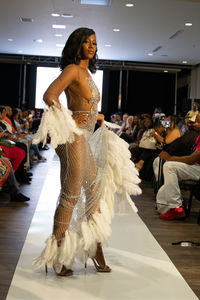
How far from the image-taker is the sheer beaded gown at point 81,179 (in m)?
2.46

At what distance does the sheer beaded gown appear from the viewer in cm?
246

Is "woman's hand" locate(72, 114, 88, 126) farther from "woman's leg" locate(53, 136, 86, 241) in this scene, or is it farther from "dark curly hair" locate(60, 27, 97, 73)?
"dark curly hair" locate(60, 27, 97, 73)

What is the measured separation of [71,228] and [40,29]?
9.52 meters

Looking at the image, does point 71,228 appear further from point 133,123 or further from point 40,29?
point 40,29

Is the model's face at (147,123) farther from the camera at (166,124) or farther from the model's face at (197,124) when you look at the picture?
the model's face at (197,124)

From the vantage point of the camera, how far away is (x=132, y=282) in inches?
99.2

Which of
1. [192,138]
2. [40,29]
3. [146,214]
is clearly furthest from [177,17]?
[146,214]

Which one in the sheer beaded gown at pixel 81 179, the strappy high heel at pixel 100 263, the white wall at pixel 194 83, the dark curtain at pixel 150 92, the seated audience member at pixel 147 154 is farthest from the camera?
the dark curtain at pixel 150 92

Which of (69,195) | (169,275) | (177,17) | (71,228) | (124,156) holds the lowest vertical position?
(169,275)

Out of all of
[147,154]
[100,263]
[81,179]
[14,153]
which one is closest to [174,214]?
[100,263]

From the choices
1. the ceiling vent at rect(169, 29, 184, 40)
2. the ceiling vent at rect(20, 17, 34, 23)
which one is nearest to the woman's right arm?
the ceiling vent at rect(20, 17, 34, 23)

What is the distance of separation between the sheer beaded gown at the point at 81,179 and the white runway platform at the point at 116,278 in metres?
0.12

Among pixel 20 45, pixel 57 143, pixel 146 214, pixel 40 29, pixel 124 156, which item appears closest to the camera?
pixel 57 143

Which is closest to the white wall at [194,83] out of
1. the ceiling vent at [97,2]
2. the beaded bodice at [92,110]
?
the ceiling vent at [97,2]
